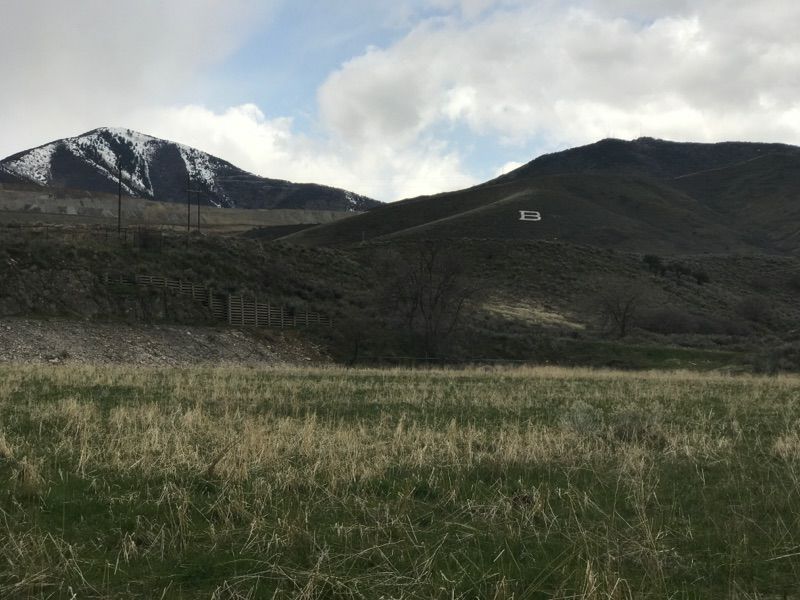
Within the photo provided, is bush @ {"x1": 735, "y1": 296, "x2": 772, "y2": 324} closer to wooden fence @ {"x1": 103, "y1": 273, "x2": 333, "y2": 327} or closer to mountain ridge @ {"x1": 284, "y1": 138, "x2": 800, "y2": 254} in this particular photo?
mountain ridge @ {"x1": 284, "y1": 138, "x2": 800, "y2": 254}

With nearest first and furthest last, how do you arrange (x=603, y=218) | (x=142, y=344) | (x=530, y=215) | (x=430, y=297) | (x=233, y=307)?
(x=142, y=344)
(x=233, y=307)
(x=430, y=297)
(x=530, y=215)
(x=603, y=218)

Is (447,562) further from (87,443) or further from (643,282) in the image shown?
(643,282)

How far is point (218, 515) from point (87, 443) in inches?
149

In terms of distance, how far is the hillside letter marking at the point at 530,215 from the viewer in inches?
4643

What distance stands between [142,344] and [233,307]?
9.67 m

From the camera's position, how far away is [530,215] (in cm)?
12112

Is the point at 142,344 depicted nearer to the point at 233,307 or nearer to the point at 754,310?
the point at 233,307

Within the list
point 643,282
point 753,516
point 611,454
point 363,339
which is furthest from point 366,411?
point 643,282

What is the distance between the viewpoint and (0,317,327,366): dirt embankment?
33.6 m

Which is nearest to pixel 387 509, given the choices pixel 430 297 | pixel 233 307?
pixel 430 297

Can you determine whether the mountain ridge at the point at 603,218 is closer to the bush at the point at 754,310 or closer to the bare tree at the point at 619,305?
the bare tree at the point at 619,305

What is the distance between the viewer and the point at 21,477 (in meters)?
6.96

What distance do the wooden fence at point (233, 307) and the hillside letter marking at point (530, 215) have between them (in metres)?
75.6

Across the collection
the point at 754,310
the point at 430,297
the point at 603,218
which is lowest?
the point at 754,310
